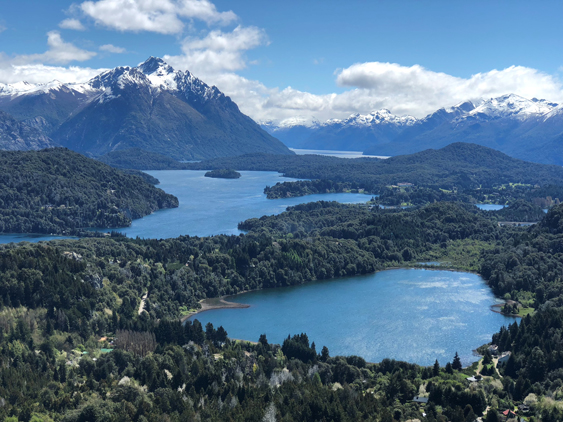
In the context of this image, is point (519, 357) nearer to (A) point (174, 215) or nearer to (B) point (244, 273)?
(B) point (244, 273)

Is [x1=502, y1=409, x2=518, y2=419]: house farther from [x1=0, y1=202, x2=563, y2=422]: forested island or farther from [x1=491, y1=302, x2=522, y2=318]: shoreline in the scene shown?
[x1=491, y1=302, x2=522, y2=318]: shoreline

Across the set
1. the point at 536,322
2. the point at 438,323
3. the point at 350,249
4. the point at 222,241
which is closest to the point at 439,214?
the point at 350,249

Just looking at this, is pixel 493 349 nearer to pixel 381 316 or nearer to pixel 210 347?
pixel 381 316

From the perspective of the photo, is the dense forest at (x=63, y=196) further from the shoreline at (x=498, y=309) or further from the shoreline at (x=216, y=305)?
the shoreline at (x=498, y=309)

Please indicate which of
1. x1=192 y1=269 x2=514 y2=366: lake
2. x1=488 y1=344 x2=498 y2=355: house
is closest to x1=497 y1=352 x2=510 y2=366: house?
x1=488 y1=344 x2=498 y2=355: house

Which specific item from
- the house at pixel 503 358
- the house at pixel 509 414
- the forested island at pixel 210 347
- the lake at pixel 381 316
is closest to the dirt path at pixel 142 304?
the forested island at pixel 210 347

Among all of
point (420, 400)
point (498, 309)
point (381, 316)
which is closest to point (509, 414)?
point (420, 400)
